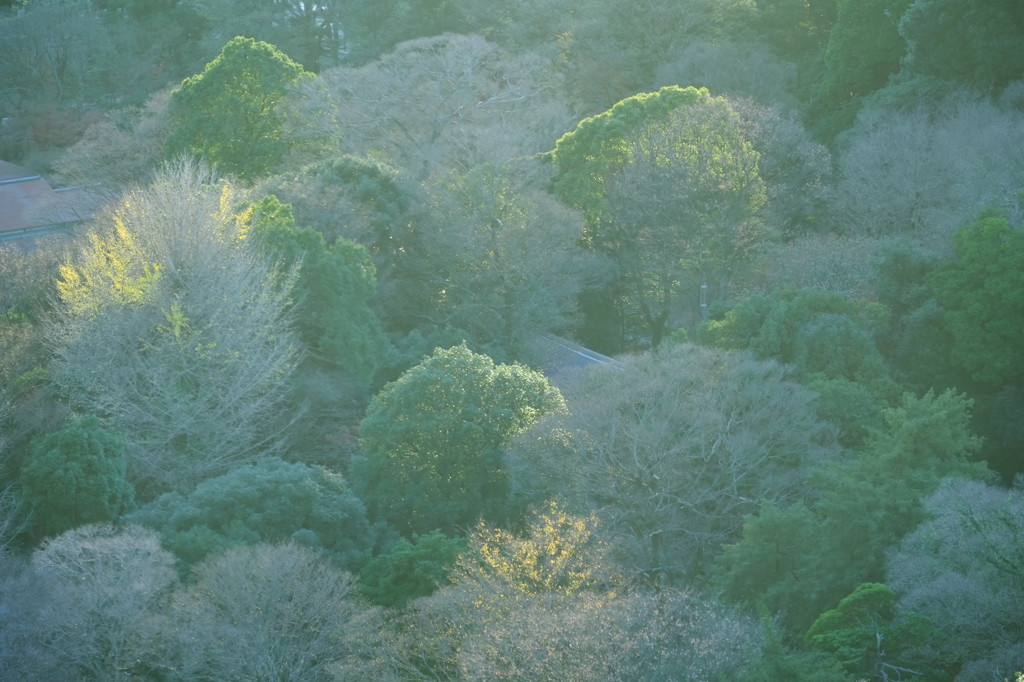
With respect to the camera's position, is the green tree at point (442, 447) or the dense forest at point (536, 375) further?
the green tree at point (442, 447)

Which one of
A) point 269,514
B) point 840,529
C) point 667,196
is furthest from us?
point 667,196

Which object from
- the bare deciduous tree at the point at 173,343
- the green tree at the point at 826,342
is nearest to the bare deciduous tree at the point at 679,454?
the green tree at the point at 826,342

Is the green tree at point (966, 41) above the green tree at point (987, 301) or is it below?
above

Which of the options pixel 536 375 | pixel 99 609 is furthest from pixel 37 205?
pixel 99 609

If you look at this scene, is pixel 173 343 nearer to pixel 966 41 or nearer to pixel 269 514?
pixel 269 514

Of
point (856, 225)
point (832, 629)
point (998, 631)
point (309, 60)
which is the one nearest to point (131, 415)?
point (832, 629)

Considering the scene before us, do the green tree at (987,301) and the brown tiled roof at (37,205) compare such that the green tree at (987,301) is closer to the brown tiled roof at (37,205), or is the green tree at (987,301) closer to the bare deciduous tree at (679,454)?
the bare deciduous tree at (679,454)

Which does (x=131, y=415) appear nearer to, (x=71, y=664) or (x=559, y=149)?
(x=71, y=664)
